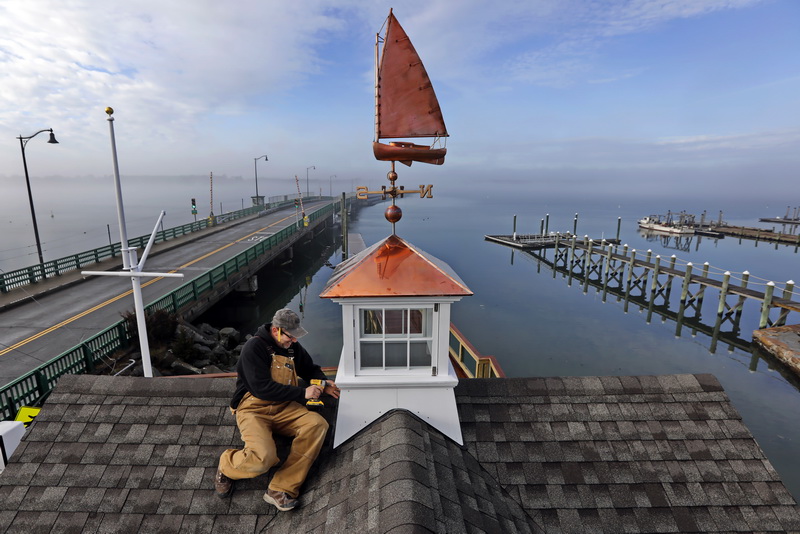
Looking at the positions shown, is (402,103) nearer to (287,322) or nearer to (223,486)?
(287,322)

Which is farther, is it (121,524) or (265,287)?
(265,287)

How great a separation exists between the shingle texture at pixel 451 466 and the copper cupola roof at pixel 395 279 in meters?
1.31

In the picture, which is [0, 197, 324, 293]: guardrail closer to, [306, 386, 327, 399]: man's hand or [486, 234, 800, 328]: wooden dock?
[306, 386, 327, 399]: man's hand

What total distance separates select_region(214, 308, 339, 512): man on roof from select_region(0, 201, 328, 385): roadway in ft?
42.4

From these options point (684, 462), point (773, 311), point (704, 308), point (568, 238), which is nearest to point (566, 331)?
point (704, 308)

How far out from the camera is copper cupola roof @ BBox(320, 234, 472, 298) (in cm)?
418

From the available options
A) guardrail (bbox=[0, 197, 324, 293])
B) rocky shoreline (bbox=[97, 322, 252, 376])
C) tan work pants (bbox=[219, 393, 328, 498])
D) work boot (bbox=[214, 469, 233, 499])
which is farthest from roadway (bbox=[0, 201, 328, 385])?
tan work pants (bbox=[219, 393, 328, 498])

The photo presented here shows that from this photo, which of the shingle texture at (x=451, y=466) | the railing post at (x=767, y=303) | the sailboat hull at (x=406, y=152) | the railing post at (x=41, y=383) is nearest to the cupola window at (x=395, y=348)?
the shingle texture at (x=451, y=466)

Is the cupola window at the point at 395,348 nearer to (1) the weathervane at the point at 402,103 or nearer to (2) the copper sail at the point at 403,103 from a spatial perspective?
(1) the weathervane at the point at 402,103

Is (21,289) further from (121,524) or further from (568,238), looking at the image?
(568,238)

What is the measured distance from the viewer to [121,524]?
12.0ft

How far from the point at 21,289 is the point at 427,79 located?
25.3 m

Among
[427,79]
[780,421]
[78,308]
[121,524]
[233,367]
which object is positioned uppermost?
[427,79]

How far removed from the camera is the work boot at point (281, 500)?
3.54m
